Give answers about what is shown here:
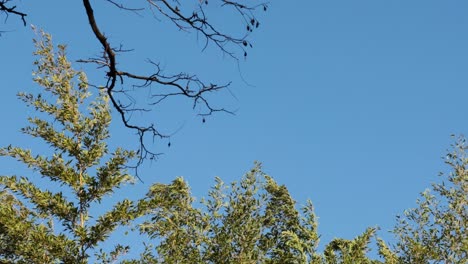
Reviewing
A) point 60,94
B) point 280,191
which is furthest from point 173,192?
point 60,94

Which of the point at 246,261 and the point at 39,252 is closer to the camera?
the point at 39,252

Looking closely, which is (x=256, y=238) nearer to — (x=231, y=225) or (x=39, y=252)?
(x=231, y=225)

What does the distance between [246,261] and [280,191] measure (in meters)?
3.04

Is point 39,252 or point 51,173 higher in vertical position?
point 51,173

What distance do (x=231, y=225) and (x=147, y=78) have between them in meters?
17.6

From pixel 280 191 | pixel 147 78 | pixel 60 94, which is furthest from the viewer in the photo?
pixel 280 191

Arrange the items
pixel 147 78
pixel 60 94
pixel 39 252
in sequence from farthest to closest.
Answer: pixel 60 94 → pixel 39 252 → pixel 147 78

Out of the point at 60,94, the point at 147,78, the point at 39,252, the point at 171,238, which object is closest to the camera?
the point at 147,78

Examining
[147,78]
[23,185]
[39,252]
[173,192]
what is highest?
[173,192]

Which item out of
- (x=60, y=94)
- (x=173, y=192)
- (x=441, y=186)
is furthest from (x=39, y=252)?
(x=441, y=186)

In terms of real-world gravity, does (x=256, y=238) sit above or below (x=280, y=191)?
below

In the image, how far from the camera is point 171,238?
22922 millimetres

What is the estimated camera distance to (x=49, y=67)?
21.7m

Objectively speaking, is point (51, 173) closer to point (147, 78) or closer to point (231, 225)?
point (231, 225)
